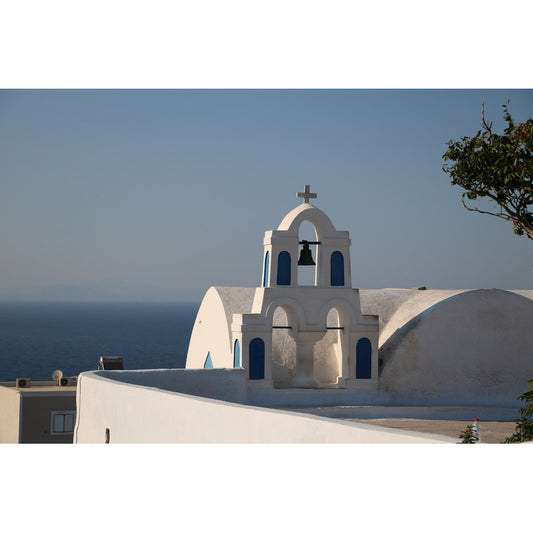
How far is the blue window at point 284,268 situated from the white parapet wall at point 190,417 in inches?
66.0

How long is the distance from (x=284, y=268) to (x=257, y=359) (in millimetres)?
1507

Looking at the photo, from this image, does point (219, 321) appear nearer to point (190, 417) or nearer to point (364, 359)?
point (364, 359)

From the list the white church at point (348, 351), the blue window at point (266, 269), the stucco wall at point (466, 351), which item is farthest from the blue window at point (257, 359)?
the stucco wall at point (466, 351)

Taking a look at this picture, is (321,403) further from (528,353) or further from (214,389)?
(528,353)

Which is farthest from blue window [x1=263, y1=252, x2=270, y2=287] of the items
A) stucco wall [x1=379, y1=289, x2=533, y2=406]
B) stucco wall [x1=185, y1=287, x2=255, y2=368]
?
stucco wall [x1=379, y1=289, x2=533, y2=406]

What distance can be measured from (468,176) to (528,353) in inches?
200

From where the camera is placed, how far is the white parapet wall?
784cm

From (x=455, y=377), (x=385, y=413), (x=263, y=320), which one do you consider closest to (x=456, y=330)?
(x=455, y=377)

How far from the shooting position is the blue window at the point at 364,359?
615 inches

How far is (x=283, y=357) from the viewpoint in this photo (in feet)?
53.9

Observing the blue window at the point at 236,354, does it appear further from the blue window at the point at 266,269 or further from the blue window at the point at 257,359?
the blue window at the point at 266,269

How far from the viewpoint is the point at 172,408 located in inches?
402

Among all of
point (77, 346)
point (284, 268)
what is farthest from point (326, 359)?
point (77, 346)

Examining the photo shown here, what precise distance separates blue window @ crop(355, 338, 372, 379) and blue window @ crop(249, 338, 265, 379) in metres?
1.55
